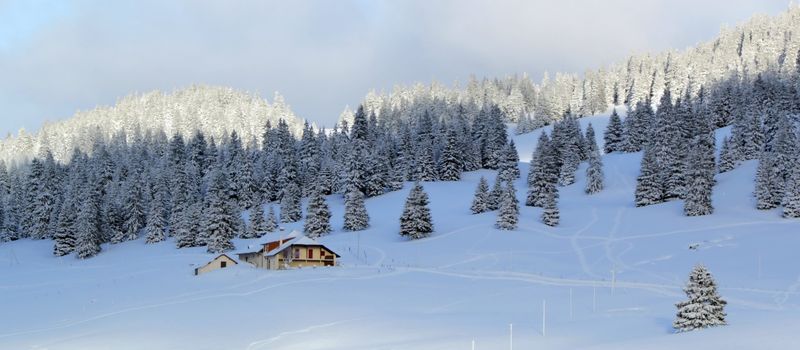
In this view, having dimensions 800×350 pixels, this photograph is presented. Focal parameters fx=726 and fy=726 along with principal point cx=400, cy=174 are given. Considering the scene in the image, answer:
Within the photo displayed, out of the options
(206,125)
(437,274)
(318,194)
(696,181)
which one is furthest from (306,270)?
(206,125)

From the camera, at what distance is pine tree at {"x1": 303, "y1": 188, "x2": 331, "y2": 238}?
85188mm

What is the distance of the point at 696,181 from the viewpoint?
76688mm

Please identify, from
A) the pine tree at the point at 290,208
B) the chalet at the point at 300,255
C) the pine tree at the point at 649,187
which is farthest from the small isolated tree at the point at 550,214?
the pine tree at the point at 290,208

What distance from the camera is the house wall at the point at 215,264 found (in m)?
67.8

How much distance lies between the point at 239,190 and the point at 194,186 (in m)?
6.43

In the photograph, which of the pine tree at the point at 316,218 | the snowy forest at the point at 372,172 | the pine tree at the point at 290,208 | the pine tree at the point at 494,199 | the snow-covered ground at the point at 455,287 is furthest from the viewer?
the pine tree at the point at 290,208

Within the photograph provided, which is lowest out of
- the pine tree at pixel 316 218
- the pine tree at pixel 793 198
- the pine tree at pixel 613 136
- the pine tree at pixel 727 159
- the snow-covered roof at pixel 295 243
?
the snow-covered roof at pixel 295 243

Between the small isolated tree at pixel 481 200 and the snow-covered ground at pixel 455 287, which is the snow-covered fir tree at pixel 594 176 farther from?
the small isolated tree at pixel 481 200

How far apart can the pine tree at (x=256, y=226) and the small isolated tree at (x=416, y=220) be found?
62.4 ft

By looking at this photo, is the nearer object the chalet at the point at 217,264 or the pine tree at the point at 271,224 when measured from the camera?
the chalet at the point at 217,264

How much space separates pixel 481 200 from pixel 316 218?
20198 millimetres

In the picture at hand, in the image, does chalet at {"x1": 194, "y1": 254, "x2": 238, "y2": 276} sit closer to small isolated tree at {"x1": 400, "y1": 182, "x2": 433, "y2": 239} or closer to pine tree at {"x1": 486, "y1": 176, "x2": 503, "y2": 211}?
small isolated tree at {"x1": 400, "y1": 182, "x2": 433, "y2": 239}

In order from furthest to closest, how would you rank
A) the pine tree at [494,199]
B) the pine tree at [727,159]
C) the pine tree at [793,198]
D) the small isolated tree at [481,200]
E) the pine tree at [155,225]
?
the pine tree at [727,159]
the pine tree at [155,225]
the pine tree at [494,199]
the small isolated tree at [481,200]
the pine tree at [793,198]

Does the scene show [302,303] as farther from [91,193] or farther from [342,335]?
[91,193]
